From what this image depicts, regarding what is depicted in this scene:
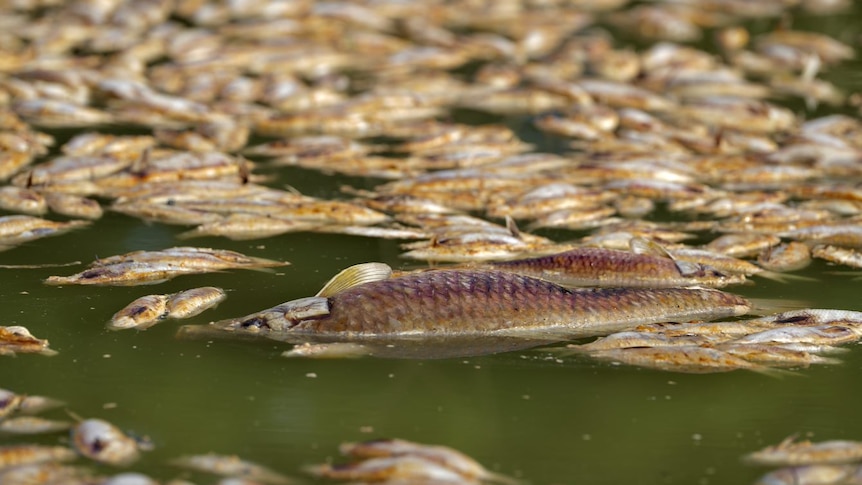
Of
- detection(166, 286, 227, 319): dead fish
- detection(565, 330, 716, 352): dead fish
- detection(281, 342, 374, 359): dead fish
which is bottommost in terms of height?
detection(166, 286, 227, 319): dead fish

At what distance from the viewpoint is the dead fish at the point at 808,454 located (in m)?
5.14

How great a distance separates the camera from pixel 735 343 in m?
6.29

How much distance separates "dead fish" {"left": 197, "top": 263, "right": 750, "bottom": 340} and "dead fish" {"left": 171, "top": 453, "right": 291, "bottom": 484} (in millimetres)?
1373

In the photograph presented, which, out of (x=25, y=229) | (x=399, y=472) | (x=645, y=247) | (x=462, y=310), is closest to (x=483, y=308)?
(x=462, y=310)

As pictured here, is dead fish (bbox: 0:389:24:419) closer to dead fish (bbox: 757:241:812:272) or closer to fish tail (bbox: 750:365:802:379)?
fish tail (bbox: 750:365:802:379)

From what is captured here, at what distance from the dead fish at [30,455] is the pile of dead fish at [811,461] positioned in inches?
98.6

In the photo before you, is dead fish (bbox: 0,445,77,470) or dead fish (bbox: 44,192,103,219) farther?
dead fish (bbox: 44,192,103,219)

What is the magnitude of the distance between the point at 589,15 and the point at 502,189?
8.17 metres

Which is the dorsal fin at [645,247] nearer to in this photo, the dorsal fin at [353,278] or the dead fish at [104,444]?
the dorsal fin at [353,278]

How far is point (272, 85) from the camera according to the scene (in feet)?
42.3

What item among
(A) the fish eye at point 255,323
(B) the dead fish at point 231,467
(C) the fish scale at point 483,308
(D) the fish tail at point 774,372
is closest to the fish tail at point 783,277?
(C) the fish scale at point 483,308

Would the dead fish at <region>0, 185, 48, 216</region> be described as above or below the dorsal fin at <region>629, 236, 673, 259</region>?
below

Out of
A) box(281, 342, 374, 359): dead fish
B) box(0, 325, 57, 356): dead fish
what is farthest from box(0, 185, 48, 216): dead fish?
box(281, 342, 374, 359): dead fish

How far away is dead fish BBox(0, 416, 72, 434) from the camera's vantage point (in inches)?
207
